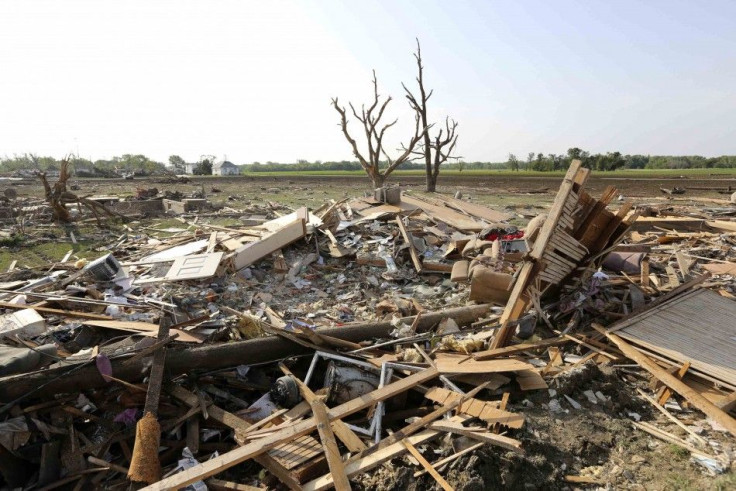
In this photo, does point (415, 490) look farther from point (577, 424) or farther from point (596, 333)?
point (596, 333)

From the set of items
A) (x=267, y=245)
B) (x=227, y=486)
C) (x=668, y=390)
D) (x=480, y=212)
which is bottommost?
(x=227, y=486)

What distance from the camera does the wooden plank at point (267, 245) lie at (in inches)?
273

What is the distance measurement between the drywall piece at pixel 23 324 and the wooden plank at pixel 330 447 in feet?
11.6

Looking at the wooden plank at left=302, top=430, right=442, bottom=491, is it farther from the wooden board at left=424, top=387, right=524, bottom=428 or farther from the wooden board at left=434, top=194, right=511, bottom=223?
the wooden board at left=434, top=194, right=511, bottom=223

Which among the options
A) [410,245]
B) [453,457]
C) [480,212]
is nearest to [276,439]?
[453,457]

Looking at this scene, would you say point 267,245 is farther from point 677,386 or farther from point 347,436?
point 677,386

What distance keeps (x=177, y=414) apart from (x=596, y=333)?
14.8 feet

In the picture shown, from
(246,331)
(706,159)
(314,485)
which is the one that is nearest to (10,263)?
(246,331)

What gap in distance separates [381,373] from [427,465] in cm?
114

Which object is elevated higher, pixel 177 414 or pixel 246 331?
pixel 246 331

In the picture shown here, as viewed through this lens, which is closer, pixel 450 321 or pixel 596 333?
pixel 596 333

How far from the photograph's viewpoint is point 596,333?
15.2ft

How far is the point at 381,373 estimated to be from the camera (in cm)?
400

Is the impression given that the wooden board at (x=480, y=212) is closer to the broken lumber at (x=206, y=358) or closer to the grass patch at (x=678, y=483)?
the broken lumber at (x=206, y=358)
